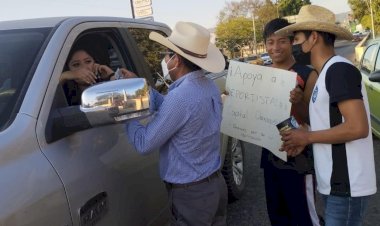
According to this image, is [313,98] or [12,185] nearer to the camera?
[12,185]

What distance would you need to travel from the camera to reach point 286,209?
3320mm

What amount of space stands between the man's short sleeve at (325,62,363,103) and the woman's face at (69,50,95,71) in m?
1.33

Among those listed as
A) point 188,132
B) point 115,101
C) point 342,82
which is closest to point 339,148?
point 342,82

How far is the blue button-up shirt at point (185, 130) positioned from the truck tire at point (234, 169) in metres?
2.05

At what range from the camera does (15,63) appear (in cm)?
228

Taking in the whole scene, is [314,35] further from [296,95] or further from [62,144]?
[62,144]

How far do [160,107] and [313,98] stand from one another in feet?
2.48

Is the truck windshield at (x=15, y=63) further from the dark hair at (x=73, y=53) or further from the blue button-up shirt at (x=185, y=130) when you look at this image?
the blue button-up shirt at (x=185, y=130)

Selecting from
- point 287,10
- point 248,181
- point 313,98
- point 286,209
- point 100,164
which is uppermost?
point 313,98

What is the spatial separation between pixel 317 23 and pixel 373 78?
3.36 metres

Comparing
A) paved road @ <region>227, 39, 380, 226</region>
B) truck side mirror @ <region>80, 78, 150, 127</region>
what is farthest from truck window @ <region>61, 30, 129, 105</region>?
paved road @ <region>227, 39, 380, 226</region>

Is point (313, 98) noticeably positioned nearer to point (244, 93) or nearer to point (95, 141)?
point (244, 93)

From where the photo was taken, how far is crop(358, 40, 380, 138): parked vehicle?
5959 mm

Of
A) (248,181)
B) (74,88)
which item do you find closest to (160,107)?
(74,88)
